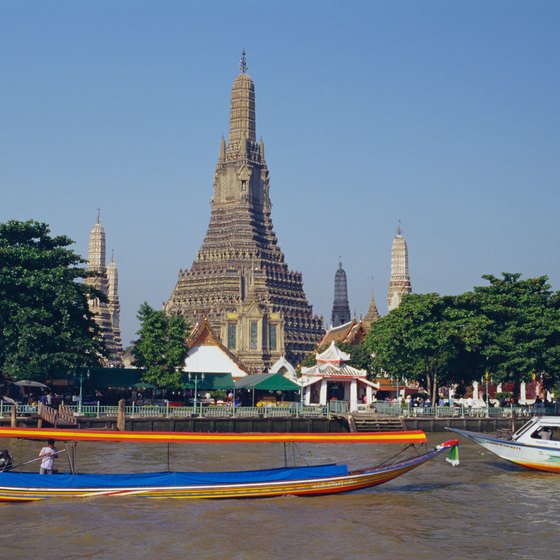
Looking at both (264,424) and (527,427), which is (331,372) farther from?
(527,427)

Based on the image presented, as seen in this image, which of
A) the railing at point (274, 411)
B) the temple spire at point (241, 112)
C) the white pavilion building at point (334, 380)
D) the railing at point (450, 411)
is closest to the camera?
the railing at point (274, 411)

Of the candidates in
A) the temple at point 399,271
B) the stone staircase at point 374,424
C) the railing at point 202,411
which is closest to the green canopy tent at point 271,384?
the railing at point 202,411

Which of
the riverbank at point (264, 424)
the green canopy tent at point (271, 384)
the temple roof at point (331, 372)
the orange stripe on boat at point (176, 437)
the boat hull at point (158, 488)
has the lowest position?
the boat hull at point (158, 488)

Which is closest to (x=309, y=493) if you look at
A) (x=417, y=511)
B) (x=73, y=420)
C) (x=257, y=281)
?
(x=417, y=511)

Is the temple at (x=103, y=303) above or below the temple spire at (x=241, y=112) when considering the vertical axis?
below

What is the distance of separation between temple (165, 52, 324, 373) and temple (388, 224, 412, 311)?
1521cm

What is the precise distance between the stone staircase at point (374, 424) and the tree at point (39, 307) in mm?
14961

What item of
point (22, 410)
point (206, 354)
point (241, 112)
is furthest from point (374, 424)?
point (241, 112)

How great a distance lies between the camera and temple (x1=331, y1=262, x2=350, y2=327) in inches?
5822

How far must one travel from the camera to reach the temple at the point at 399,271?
130 meters

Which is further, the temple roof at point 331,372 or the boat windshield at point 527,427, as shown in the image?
the temple roof at point 331,372

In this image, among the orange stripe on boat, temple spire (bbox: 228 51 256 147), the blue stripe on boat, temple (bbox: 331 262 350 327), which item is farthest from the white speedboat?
temple (bbox: 331 262 350 327)

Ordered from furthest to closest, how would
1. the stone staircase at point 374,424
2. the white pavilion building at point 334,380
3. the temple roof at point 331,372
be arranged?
the white pavilion building at point 334,380 < the temple roof at point 331,372 < the stone staircase at point 374,424

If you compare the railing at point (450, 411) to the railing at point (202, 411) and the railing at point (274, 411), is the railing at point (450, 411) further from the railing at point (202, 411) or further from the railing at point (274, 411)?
the railing at point (202, 411)
